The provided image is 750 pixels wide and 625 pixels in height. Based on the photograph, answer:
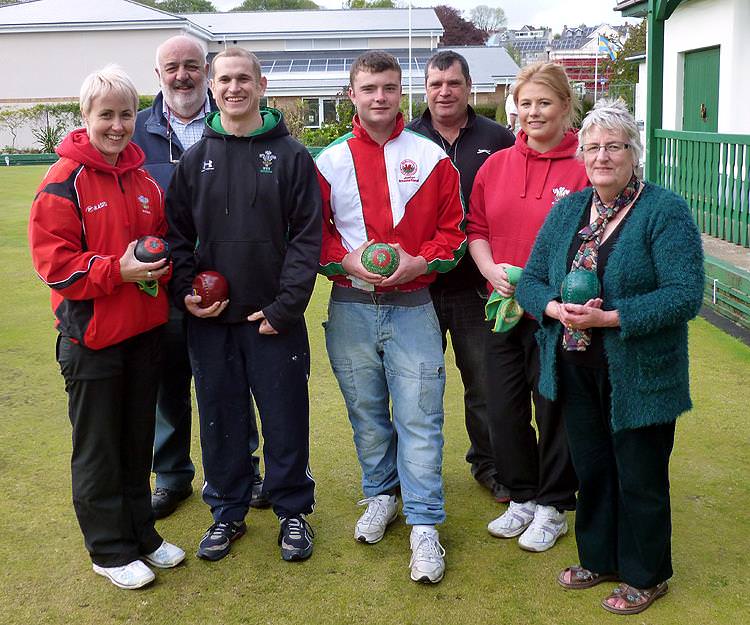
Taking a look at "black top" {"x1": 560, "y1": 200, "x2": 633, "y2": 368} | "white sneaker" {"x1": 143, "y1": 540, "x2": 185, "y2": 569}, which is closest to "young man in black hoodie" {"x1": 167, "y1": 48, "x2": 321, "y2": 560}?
"white sneaker" {"x1": 143, "y1": 540, "x2": 185, "y2": 569}

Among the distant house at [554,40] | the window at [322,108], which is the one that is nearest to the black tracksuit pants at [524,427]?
the window at [322,108]

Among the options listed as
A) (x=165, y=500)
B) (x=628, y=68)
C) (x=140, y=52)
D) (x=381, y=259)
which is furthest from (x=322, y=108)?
(x=381, y=259)

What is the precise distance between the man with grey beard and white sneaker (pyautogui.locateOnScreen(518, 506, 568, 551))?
1.31 metres

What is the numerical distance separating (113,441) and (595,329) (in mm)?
1968

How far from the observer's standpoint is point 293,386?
3.79 meters

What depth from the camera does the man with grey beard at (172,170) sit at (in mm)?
4230

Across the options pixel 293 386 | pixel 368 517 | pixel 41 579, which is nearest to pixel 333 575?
pixel 368 517

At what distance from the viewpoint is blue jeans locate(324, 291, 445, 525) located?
12.4 ft

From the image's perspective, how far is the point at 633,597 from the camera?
329cm

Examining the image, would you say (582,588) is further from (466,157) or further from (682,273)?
(466,157)

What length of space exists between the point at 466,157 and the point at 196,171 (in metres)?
1.35

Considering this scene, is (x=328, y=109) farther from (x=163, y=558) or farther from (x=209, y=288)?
(x=163, y=558)

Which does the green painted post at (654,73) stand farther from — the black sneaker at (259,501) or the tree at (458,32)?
the tree at (458,32)

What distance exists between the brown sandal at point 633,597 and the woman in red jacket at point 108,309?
72.3 inches
